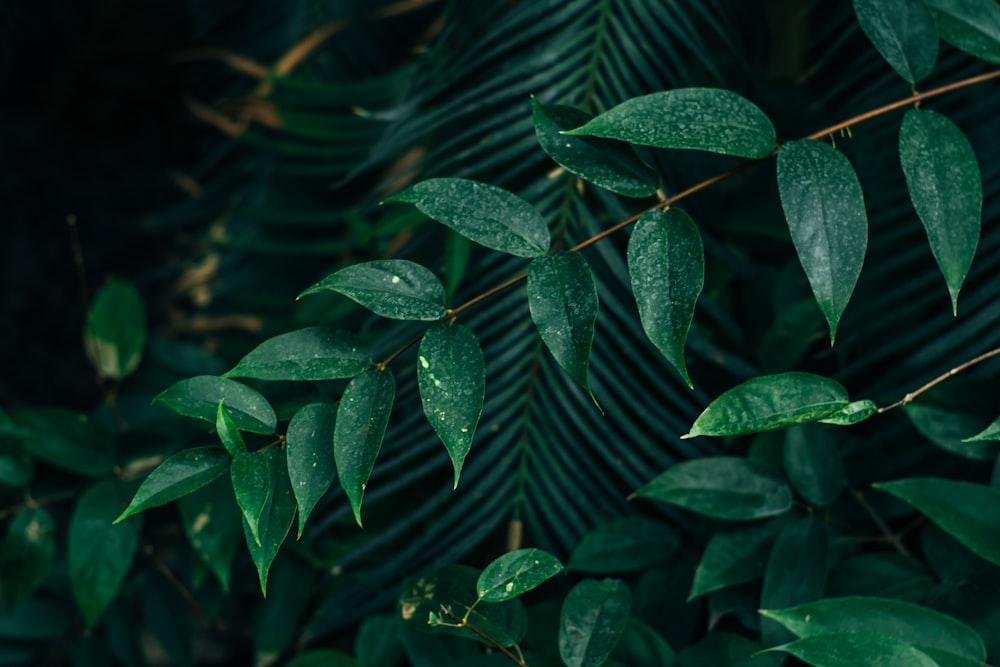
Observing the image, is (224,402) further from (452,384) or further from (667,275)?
(667,275)

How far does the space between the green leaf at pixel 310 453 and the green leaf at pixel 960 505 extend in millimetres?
380

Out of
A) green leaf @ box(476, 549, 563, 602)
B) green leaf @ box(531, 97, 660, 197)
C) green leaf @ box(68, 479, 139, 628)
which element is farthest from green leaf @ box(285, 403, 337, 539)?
green leaf @ box(68, 479, 139, 628)

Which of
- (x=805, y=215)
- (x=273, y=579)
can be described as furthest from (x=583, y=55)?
(x=273, y=579)

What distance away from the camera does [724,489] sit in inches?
28.7

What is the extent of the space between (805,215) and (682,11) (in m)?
0.39

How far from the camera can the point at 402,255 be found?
2.93ft

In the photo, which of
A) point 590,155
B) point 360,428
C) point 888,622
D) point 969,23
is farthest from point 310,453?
point 969,23

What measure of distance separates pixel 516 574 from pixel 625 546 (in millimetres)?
227

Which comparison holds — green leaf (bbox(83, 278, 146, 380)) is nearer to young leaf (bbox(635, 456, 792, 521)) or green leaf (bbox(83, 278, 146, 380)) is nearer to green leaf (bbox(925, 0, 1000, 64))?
young leaf (bbox(635, 456, 792, 521))

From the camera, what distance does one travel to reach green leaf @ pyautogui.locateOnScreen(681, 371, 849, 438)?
1.80ft

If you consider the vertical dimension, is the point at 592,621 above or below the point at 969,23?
below

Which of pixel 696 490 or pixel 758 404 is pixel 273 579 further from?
pixel 758 404

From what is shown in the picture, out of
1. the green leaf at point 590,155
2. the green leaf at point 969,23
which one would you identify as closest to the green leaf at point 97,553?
the green leaf at point 590,155

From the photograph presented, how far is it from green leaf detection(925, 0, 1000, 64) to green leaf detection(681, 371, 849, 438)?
25 cm
